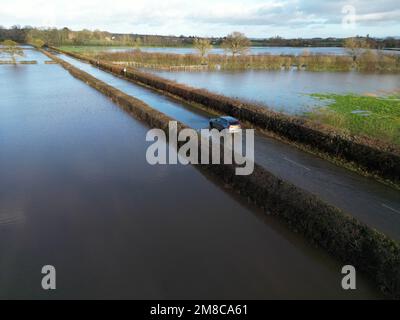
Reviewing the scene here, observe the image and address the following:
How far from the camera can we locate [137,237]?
1238 centimetres

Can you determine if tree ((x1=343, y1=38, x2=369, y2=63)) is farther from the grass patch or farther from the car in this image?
the car

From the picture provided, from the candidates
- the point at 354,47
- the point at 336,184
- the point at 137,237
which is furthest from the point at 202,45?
the point at 137,237

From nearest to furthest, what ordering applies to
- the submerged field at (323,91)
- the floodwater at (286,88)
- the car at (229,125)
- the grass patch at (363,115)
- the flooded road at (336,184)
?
the flooded road at (336,184)
the grass patch at (363,115)
the car at (229,125)
the submerged field at (323,91)
the floodwater at (286,88)

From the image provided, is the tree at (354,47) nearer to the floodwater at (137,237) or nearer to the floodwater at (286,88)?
the floodwater at (286,88)

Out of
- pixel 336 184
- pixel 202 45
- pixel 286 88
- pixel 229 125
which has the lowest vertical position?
pixel 336 184

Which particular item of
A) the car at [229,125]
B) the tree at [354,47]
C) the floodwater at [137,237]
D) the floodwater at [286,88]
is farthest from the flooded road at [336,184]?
the tree at [354,47]

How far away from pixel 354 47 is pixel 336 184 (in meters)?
81.7

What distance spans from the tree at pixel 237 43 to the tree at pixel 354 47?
26771 mm

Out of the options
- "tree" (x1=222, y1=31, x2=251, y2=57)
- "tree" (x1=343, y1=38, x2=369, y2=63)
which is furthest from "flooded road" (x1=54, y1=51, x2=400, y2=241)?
"tree" (x1=222, y1=31, x2=251, y2=57)

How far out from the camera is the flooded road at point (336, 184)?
14.1 m

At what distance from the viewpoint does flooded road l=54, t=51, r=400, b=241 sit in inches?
556

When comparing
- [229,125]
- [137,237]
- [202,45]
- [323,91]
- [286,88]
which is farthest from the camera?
[202,45]

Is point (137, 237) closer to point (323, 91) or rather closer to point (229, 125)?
point (229, 125)

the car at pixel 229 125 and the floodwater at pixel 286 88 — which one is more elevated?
the floodwater at pixel 286 88
